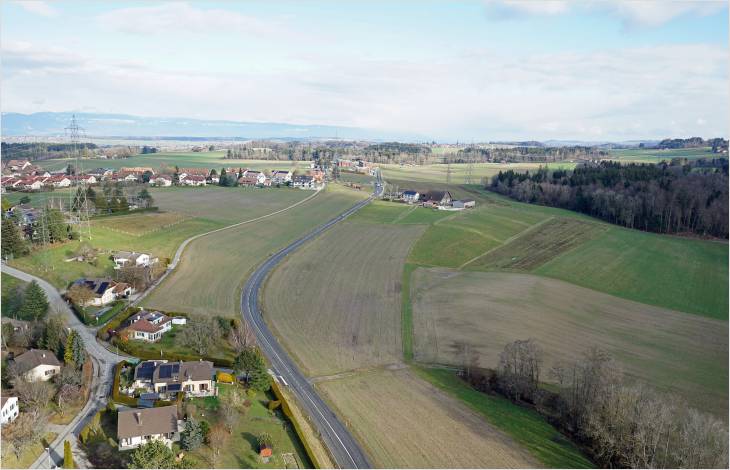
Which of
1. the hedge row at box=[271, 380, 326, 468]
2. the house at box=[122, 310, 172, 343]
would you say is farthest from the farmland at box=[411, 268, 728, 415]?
the house at box=[122, 310, 172, 343]

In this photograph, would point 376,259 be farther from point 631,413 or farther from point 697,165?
point 697,165

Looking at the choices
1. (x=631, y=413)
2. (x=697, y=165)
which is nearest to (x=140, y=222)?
(x=631, y=413)

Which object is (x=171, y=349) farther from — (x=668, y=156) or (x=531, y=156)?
(x=668, y=156)

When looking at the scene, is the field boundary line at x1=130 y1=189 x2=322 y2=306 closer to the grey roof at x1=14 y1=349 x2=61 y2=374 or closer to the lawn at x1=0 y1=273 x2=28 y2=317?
the lawn at x1=0 y1=273 x2=28 y2=317

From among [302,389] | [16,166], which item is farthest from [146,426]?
[16,166]

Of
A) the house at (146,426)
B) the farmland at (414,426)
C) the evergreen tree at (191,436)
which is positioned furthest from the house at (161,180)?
the evergreen tree at (191,436)

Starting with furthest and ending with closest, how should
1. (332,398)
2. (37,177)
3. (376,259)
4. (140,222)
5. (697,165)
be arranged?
(697,165)
(37,177)
(140,222)
(376,259)
(332,398)

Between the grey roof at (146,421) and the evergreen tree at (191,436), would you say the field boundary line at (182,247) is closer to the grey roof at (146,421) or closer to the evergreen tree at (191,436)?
the grey roof at (146,421)
